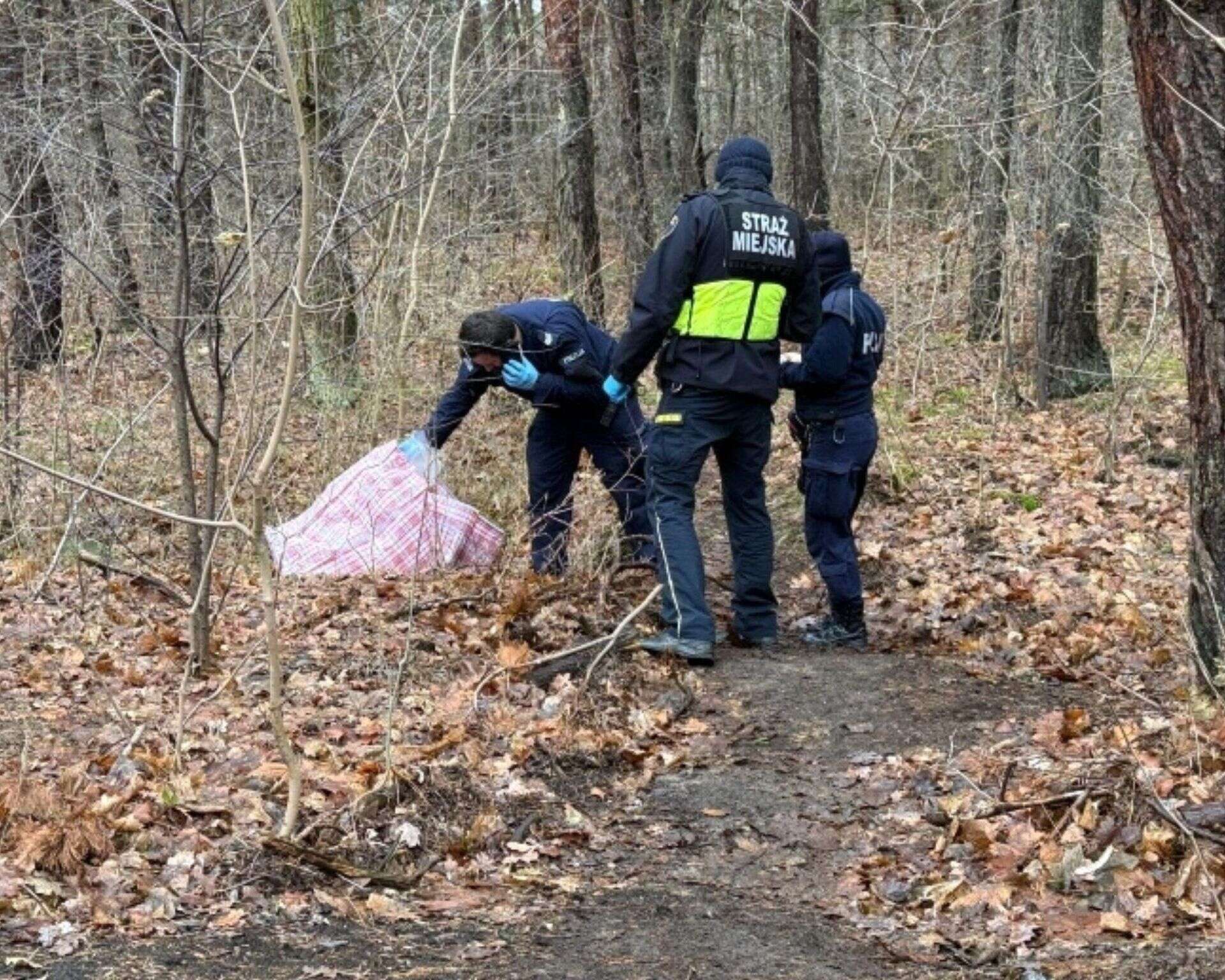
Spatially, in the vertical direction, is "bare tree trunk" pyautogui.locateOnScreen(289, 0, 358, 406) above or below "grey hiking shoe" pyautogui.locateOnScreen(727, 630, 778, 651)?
above

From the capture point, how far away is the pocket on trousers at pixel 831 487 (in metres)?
6.72

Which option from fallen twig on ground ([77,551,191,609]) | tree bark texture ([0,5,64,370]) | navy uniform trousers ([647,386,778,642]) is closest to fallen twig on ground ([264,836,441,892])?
navy uniform trousers ([647,386,778,642])

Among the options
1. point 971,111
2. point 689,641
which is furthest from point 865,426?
point 971,111

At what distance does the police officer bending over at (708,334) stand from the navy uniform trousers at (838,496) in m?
0.37

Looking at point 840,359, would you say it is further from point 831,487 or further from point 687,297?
point 687,297

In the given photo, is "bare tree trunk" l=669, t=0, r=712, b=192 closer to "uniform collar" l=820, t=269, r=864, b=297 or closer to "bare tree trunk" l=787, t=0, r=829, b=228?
"bare tree trunk" l=787, t=0, r=829, b=228

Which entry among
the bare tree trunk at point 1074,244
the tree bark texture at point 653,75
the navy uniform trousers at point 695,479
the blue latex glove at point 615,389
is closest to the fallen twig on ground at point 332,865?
the navy uniform trousers at point 695,479

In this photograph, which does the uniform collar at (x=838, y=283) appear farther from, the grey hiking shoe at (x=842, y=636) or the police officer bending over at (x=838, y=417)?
the grey hiking shoe at (x=842, y=636)

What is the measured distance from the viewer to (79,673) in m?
6.14

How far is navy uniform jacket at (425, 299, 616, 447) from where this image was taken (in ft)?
23.2

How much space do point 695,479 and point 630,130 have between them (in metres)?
8.27

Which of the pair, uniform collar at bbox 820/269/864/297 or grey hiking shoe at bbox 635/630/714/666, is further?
uniform collar at bbox 820/269/864/297

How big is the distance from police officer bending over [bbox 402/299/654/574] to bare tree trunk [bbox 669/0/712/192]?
443 inches

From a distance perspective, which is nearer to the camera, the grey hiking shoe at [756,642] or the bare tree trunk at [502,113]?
the grey hiking shoe at [756,642]
